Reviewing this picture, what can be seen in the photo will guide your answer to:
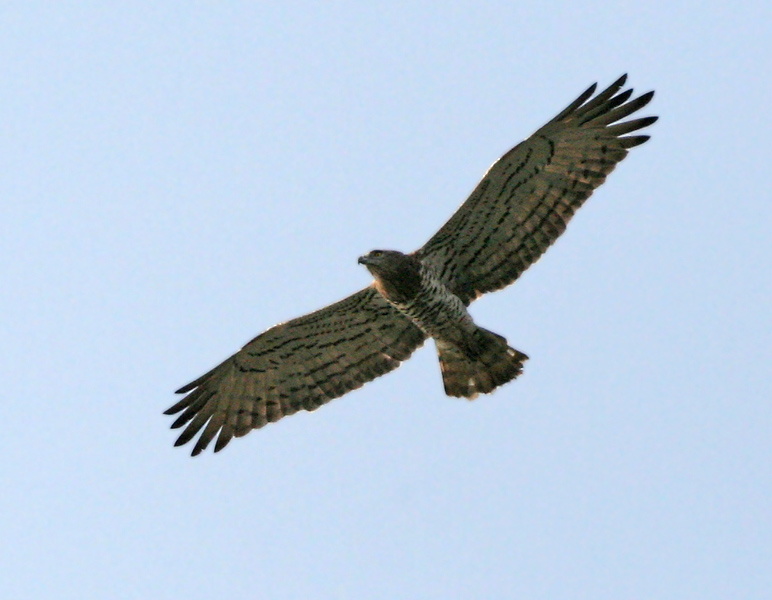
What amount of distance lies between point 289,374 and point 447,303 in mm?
2353

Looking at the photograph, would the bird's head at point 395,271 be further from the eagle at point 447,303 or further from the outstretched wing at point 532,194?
the outstretched wing at point 532,194

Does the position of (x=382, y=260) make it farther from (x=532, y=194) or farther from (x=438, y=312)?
(x=532, y=194)

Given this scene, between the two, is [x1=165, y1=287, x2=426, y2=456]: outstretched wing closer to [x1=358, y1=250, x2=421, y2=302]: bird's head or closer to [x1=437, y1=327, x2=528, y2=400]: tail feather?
[x1=437, y1=327, x2=528, y2=400]: tail feather

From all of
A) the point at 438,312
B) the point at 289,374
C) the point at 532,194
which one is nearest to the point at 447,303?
the point at 438,312

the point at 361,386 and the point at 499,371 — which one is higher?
the point at 361,386

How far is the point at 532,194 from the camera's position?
49.3ft

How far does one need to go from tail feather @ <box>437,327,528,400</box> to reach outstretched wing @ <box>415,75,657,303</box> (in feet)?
1.90

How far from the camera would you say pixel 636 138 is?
14.8 m

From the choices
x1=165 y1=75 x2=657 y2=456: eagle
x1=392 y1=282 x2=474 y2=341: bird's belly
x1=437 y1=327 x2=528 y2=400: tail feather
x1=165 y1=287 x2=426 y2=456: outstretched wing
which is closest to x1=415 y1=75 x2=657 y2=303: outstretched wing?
x1=165 y1=75 x2=657 y2=456: eagle

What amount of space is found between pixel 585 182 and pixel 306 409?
4.33 meters

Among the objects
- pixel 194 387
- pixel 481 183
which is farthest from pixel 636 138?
pixel 194 387

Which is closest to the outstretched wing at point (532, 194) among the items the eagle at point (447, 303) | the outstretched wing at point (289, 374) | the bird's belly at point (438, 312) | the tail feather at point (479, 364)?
the eagle at point (447, 303)

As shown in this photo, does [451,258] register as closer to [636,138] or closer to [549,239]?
[549,239]

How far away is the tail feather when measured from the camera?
15.2 m
